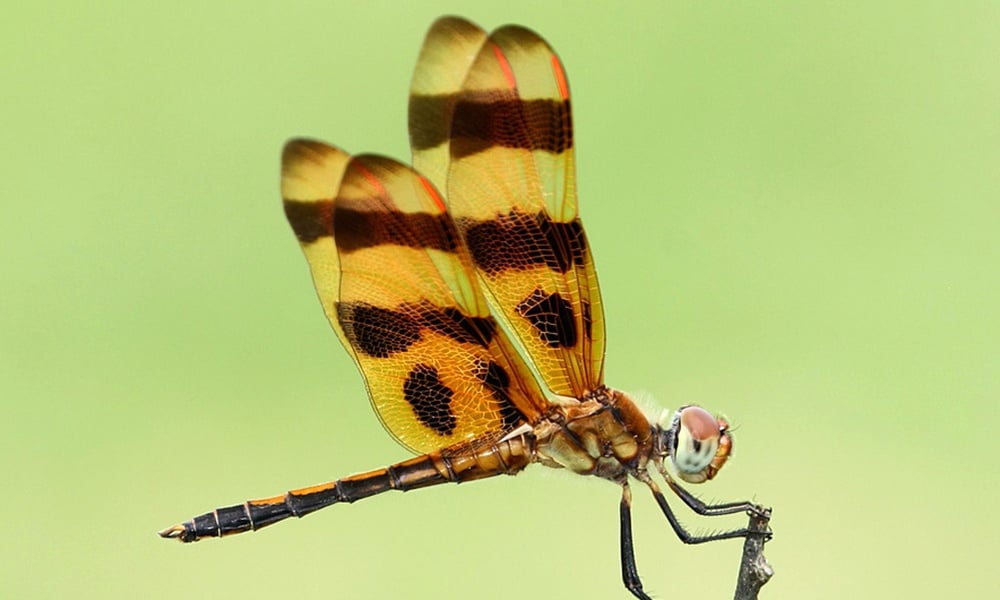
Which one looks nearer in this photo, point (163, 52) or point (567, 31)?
point (163, 52)

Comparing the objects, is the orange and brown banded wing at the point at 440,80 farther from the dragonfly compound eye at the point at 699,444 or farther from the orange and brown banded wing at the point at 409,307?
the dragonfly compound eye at the point at 699,444

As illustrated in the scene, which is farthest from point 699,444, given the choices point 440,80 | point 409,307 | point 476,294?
point 440,80

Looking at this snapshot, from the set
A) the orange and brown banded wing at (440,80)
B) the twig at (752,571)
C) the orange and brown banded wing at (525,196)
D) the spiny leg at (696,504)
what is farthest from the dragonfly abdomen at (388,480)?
the twig at (752,571)

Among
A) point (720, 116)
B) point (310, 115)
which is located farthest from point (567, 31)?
point (310, 115)

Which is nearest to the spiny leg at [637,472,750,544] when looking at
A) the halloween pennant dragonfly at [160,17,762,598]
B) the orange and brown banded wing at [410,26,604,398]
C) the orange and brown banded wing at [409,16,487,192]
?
the halloween pennant dragonfly at [160,17,762,598]

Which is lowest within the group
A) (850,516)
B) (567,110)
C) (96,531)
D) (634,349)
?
(850,516)

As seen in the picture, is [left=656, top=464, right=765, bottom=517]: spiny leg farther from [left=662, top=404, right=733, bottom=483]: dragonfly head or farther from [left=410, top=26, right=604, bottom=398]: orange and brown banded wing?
[left=410, top=26, right=604, bottom=398]: orange and brown banded wing

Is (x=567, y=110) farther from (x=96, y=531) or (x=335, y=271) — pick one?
(x=96, y=531)
